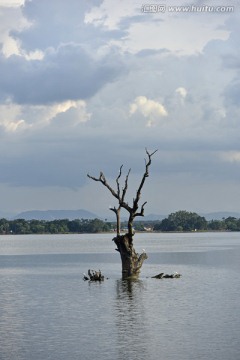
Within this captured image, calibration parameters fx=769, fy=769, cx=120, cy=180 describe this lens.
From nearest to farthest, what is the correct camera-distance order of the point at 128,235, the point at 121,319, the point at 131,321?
the point at 131,321, the point at 121,319, the point at 128,235

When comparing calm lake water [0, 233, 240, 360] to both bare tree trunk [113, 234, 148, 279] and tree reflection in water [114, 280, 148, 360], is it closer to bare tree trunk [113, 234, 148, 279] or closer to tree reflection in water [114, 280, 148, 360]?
tree reflection in water [114, 280, 148, 360]

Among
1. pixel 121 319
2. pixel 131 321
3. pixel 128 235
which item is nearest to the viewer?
pixel 131 321

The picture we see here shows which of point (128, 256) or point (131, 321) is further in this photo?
point (128, 256)

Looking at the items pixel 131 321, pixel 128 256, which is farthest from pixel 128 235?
pixel 131 321

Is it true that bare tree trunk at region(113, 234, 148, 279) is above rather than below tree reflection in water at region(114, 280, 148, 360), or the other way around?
above

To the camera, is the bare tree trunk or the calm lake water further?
the bare tree trunk

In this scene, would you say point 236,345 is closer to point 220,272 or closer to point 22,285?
point 22,285

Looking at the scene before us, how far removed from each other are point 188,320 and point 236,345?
8407 mm

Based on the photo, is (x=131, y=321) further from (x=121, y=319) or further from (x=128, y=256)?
(x=128, y=256)

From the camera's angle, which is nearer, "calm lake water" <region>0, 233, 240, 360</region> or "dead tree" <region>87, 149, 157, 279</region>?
"calm lake water" <region>0, 233, 240, 360</region>

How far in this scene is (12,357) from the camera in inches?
1382

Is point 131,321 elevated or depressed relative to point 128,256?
depressed

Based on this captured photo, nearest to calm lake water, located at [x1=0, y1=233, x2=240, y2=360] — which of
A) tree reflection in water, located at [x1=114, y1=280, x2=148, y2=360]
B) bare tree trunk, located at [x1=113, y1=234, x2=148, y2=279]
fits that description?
tree reflection in water, located at [x1=114, y1=280, x2=148, y2=360]

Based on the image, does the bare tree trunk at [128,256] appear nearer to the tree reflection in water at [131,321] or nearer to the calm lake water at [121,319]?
the calm lake water at [121,319]
